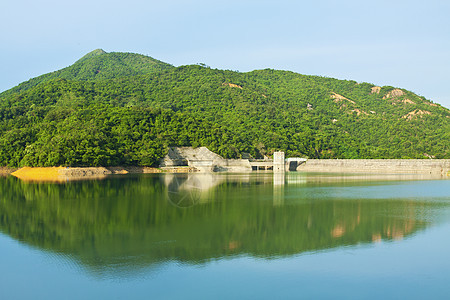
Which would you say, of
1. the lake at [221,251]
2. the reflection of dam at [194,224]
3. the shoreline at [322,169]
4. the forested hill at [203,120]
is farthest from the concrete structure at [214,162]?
the lake at [221,251]

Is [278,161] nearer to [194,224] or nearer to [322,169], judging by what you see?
[322,169]

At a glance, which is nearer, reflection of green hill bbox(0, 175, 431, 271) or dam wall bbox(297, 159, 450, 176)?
reflection of green hill bbox(0, 175, 431, 271)

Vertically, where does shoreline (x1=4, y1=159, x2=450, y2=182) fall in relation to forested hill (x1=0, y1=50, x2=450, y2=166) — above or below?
below

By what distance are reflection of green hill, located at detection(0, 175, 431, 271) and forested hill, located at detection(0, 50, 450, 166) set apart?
4294 centimetres

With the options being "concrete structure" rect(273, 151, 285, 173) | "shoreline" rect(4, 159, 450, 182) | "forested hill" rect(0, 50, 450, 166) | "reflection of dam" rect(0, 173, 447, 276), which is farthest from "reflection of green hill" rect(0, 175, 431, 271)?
"concrete structure" rect(273, 151, 285, 173)

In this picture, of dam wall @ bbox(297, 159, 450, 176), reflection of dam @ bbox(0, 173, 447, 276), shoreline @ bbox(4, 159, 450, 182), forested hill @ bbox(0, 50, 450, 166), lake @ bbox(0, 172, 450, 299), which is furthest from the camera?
dam wall @ bbox(297, 159, 450, 176)

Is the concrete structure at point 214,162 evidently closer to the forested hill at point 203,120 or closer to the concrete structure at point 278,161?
the concrete structure at point 278,161

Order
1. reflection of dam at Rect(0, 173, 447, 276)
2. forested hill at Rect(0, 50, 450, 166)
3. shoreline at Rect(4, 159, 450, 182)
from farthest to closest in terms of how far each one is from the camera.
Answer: forested hill at Rect(0, 50, 450, 166)
shoreline at Rect(4, 159, 450, 182)
reflection of dam at Rect(0, 173, 447, 276)

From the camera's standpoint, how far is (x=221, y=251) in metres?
18.8

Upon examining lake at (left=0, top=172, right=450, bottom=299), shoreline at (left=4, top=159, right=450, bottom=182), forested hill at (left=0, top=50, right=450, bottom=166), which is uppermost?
forested hill at (left=0, top=50, right=450, bottom=166)

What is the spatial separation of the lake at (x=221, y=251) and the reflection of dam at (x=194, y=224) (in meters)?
0.07

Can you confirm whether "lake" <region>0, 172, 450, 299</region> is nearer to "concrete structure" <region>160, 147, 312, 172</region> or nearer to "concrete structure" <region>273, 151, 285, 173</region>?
"concrete structure" <region>160, 147, 312, 172</region>

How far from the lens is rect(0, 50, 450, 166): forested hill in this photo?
83312mm

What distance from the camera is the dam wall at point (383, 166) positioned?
94.7 meters
